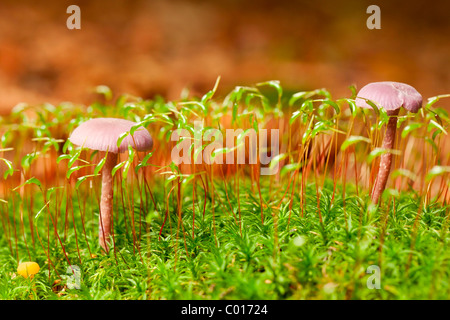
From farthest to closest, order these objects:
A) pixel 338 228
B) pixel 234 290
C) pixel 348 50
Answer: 1. pixel 348 50
2. pixel 338 228
3. pixel 234 290

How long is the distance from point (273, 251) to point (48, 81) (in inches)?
104

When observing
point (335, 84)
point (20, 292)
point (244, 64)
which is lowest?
point (20, 292)

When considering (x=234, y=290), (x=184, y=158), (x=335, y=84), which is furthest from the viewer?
(x=335, y=84)

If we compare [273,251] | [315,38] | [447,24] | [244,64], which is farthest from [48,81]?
[447,24]

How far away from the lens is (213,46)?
10.5 ft

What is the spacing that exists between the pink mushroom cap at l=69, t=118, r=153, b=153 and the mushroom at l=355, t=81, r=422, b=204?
1.70ft

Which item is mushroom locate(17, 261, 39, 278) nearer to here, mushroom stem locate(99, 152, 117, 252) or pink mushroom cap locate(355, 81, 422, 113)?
mushroom stem locate(99, 152, 117, 252)

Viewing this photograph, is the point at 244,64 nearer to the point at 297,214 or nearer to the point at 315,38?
the point at 315,38

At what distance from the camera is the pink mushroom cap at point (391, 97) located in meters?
0.86

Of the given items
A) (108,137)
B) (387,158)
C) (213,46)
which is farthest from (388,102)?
(213,46)

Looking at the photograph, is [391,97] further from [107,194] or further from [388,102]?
[107,194]

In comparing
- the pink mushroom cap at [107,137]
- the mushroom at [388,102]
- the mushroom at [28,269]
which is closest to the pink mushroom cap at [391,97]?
the mushroom at [388,102]

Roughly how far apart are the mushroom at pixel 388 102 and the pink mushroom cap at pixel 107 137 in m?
0.52

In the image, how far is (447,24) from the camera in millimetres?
3195
